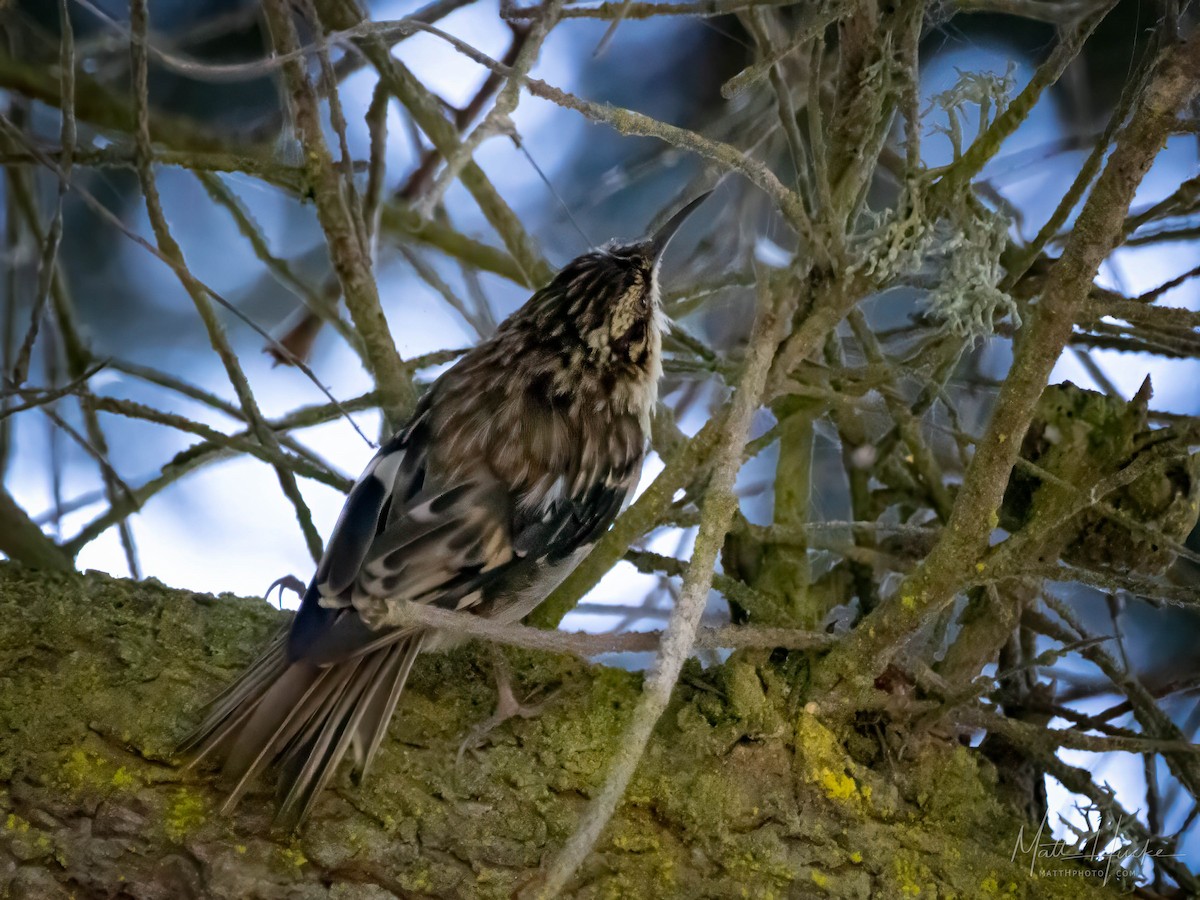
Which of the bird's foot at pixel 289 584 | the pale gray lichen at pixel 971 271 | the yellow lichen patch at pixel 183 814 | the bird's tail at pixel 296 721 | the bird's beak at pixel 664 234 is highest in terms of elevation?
the bird's beak at pixel 664 234

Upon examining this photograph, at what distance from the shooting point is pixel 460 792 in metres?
1.90

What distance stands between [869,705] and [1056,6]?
143cm

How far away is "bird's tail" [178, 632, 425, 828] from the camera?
1.83 m

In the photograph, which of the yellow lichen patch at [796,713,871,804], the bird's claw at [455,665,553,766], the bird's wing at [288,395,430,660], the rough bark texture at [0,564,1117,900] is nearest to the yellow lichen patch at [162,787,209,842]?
the rough bark texture at [0,564,1117,900]

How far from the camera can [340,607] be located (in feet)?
6.61

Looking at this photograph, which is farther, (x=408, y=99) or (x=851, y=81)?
(x=408, y=99)

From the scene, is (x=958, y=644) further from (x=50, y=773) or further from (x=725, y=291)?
(x=50, y=773)

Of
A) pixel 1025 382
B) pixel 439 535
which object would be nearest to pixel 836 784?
pixel 1025 382

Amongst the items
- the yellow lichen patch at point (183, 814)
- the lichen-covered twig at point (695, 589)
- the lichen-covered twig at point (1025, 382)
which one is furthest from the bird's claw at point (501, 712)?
the lichen-covered twig at point (1025, 382)

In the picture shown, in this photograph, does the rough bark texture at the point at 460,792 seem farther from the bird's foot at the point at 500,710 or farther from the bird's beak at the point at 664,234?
the bird's beak at the point at 664,234

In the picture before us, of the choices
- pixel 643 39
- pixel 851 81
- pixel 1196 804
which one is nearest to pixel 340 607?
pixel 851 81

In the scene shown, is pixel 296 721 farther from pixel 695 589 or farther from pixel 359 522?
pixel 695 589

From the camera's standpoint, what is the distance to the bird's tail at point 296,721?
183 centimetres

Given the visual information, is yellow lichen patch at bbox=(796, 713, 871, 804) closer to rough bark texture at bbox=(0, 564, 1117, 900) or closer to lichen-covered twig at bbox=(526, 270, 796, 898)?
rough bark texture at bbox=(0, 564, 1117, 900)
